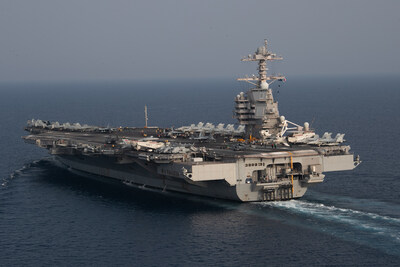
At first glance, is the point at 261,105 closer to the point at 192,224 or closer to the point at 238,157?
the point at 238,157

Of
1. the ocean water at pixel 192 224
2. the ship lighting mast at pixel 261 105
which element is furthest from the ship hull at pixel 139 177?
the ship lighting mast at pixel 261 105

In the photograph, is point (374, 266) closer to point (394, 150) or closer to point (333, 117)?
point (394, 150)

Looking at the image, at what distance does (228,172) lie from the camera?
3784 centimetres

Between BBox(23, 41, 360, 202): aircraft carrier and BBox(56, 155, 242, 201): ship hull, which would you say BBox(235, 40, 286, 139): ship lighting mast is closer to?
BBox(23, 41, 360, 202): aircraft carrier

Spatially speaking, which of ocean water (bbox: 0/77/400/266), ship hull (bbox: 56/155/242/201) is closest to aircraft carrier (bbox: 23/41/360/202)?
ship hull (bbox: 56/155/242/201)

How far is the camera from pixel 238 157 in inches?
1495

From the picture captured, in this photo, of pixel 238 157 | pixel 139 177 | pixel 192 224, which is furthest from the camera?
pixel 139 177

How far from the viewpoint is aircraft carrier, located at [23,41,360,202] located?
38.5m

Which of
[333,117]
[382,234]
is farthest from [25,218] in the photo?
[333,117]

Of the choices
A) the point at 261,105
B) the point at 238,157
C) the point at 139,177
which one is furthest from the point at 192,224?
the point at 261,105

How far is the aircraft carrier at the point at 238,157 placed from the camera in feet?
126

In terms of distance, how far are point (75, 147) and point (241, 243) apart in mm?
21147

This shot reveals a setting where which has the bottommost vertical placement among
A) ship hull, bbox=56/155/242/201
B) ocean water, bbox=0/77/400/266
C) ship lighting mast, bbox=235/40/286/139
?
ocean water, bbox=0/77/400/266

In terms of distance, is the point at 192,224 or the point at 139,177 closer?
the point at 192,224
